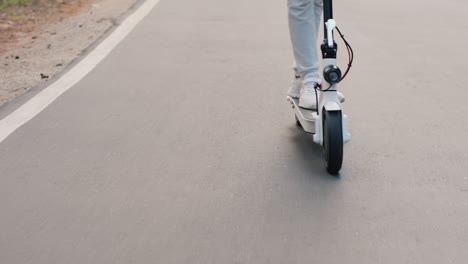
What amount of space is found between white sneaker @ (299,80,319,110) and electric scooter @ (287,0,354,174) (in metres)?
0.18

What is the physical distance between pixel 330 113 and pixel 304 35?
0.64 meters

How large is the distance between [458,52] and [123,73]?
9.84 feet

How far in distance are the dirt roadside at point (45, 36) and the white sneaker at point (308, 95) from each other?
2210mm

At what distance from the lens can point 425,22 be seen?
340 inches

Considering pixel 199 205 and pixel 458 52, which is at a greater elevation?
pixel 199 205

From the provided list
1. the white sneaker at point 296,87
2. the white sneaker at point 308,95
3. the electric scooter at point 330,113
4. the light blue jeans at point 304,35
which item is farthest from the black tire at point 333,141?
the white sneaker at point 296,87

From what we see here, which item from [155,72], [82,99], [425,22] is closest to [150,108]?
[82,99]

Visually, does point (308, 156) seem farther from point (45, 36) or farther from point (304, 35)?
point (45, 36)

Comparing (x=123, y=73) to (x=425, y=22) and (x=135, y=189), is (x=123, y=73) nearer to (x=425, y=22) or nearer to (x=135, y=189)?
(x=135, y=189)

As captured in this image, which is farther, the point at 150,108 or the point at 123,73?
the point at 123,73

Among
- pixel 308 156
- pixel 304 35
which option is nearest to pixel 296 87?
pixel 304 35

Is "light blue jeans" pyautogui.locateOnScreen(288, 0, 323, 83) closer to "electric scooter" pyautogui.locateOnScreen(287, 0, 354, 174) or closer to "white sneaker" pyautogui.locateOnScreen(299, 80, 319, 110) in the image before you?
"white sneaker" pyautogui.locateOnScreen(299, 80, 319, 110)

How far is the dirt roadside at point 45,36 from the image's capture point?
20.6 feet

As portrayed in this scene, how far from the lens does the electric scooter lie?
3.69 meters
